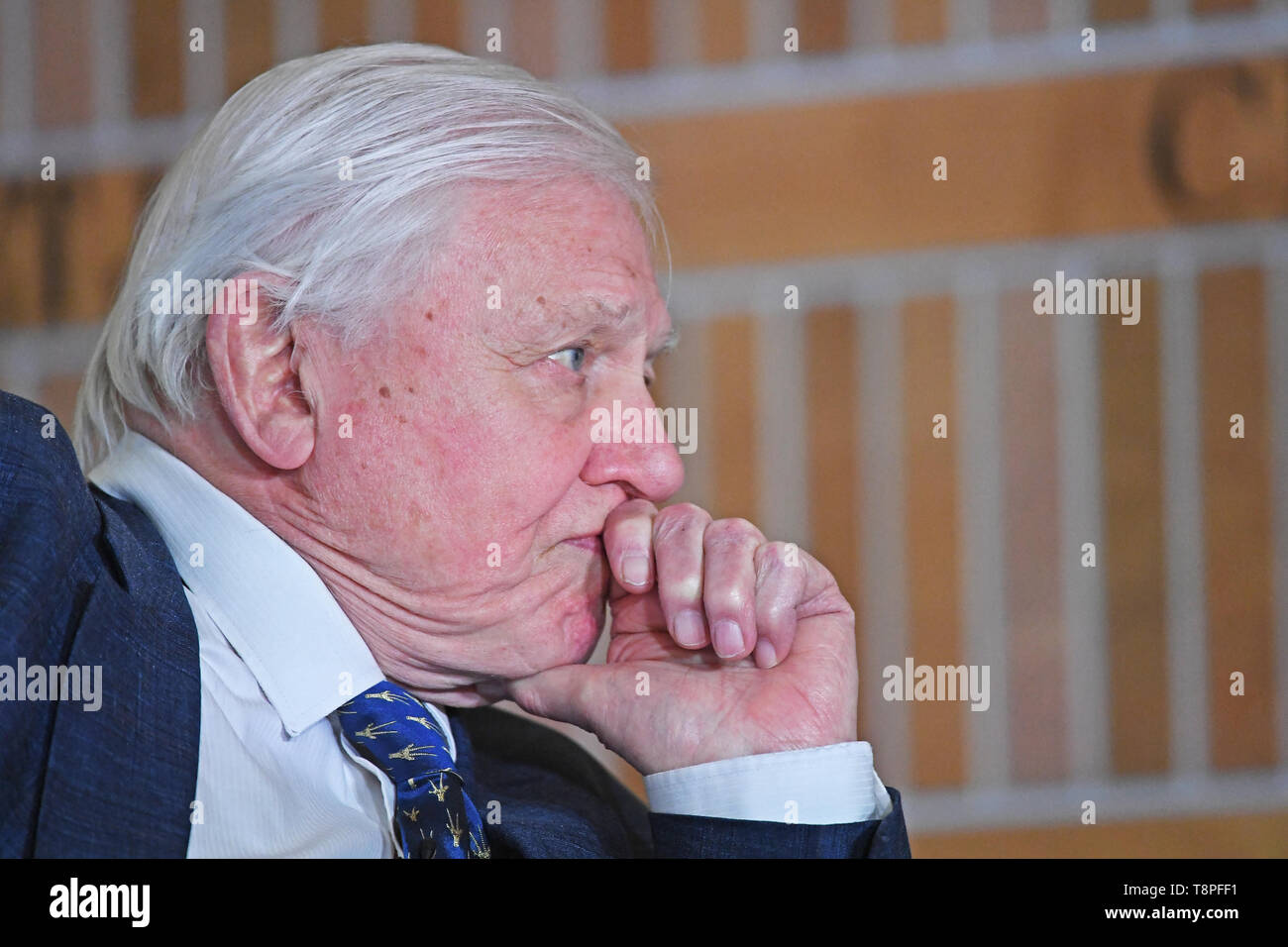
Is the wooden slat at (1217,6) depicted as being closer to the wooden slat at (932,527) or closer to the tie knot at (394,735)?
the wooden slat at (932,527)

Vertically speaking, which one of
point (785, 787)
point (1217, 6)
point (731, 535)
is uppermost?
point (1217, 6)

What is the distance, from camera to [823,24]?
2.70m

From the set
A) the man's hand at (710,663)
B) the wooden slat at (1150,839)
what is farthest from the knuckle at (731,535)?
the wooden slat at (1150,839)

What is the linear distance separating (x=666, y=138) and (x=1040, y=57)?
0.78 m

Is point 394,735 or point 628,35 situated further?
point 628,35

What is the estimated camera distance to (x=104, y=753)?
2.96 feet

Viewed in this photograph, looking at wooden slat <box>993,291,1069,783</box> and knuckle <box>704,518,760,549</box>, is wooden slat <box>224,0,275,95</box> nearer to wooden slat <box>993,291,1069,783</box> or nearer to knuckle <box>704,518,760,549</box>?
wooden slat <box>993,291,1069,783</box>

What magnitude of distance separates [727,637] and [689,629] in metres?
0.04

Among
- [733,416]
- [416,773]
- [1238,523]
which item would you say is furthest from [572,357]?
[1238,523]

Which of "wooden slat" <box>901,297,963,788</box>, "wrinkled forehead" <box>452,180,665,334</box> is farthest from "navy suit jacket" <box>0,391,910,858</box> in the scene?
"wooden slat" <box>901,297,963,788</box>

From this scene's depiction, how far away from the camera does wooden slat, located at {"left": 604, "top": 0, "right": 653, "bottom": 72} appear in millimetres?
2738

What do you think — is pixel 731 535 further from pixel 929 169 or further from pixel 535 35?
pixel 535 35
